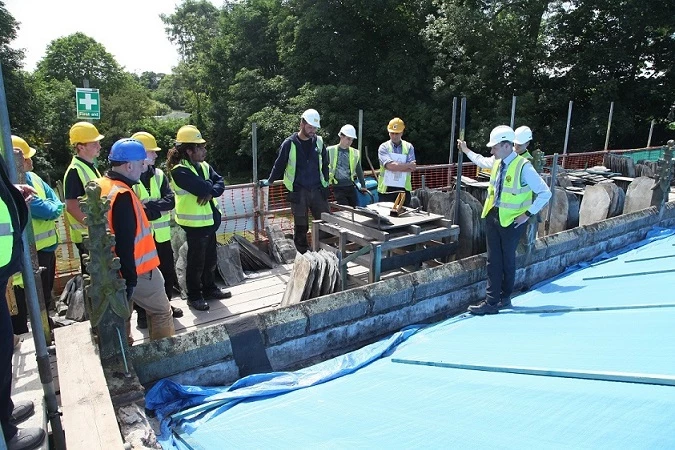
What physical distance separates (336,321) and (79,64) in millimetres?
56988

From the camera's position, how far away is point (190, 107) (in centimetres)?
5131

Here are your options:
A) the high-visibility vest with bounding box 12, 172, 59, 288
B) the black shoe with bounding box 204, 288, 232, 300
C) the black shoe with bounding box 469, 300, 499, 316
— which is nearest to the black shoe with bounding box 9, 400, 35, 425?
the high-visibility vest with bounding box 12, 172, 59, 288

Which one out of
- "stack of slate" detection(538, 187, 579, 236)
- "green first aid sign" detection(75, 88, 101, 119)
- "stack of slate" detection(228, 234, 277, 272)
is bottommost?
"stack of slate" detection(228, 234, 277, 272)

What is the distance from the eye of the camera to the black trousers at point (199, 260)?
5047mm

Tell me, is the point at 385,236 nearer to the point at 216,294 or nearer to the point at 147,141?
the point at 216,294

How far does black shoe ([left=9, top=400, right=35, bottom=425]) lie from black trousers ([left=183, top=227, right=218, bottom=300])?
224 cm

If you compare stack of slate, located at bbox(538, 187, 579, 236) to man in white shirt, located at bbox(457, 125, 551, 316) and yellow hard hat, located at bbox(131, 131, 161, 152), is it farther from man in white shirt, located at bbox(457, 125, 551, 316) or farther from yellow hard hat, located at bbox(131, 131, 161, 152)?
yellow hard hat, located at bbox(131, 131, 161, 152)

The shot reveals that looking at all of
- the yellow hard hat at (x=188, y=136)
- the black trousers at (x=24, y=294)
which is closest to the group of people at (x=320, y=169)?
the yellow hard hat at (x=188, y=136)

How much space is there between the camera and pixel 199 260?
509 centimetres

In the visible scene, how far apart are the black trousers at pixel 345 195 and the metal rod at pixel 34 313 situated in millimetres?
4903

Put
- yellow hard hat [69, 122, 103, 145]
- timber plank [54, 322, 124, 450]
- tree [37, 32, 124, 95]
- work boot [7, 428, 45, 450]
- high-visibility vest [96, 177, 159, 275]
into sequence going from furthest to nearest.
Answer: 1. tree [37, 32, 124, 95]
2. yellow hard hat [69, 122, 103, 145]
3. high-visibility vest [96, 177, 159, 275]
4. work boot [7, 428, 45, 450]
5. timber plank [54, 322, 124, 450]

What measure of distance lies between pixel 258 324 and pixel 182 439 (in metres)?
1.11

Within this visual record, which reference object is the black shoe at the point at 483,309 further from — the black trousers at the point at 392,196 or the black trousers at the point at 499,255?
the black trousers at the point at 392,196

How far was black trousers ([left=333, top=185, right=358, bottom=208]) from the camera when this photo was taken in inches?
289
